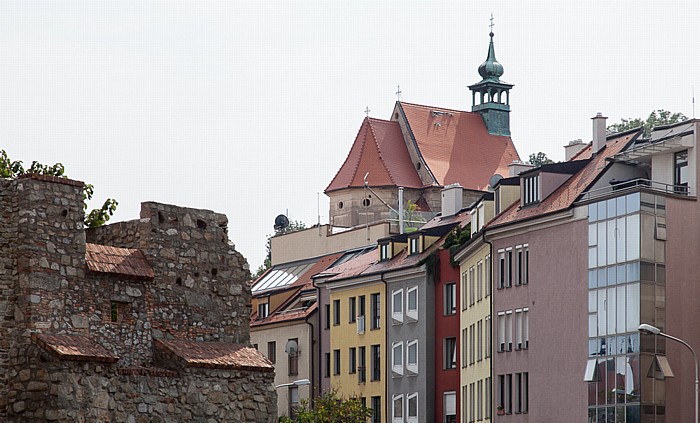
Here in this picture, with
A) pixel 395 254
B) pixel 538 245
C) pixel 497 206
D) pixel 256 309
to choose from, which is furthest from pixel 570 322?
pixel 256 309

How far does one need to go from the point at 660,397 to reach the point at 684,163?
899 cm

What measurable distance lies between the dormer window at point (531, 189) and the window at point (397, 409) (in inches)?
596

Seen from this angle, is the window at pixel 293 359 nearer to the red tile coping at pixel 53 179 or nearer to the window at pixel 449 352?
the window at pixel 449 352

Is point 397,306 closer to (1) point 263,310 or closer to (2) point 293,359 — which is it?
(2) point 293,359

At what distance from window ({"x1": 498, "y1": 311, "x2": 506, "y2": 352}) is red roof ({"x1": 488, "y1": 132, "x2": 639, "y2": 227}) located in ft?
11.9

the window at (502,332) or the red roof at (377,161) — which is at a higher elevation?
the red roof at (377,161)

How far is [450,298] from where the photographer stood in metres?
73.6

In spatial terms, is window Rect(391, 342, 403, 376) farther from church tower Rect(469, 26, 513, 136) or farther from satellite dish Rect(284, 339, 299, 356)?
church tower Rect(469, 26, 513, 136)

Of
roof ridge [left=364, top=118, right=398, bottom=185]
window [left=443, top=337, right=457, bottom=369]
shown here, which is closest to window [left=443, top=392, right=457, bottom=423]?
window [left=443, top=337, right=457, bottom=369]

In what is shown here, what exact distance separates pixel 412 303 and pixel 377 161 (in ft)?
163

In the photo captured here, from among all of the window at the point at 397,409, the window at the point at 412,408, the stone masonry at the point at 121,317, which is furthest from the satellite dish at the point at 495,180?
the stone masonry at the point at 121,317

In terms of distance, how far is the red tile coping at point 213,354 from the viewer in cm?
2222

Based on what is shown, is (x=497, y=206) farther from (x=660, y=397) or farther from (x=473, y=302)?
(x=660, y=397)

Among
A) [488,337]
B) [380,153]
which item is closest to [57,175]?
[488,337]
